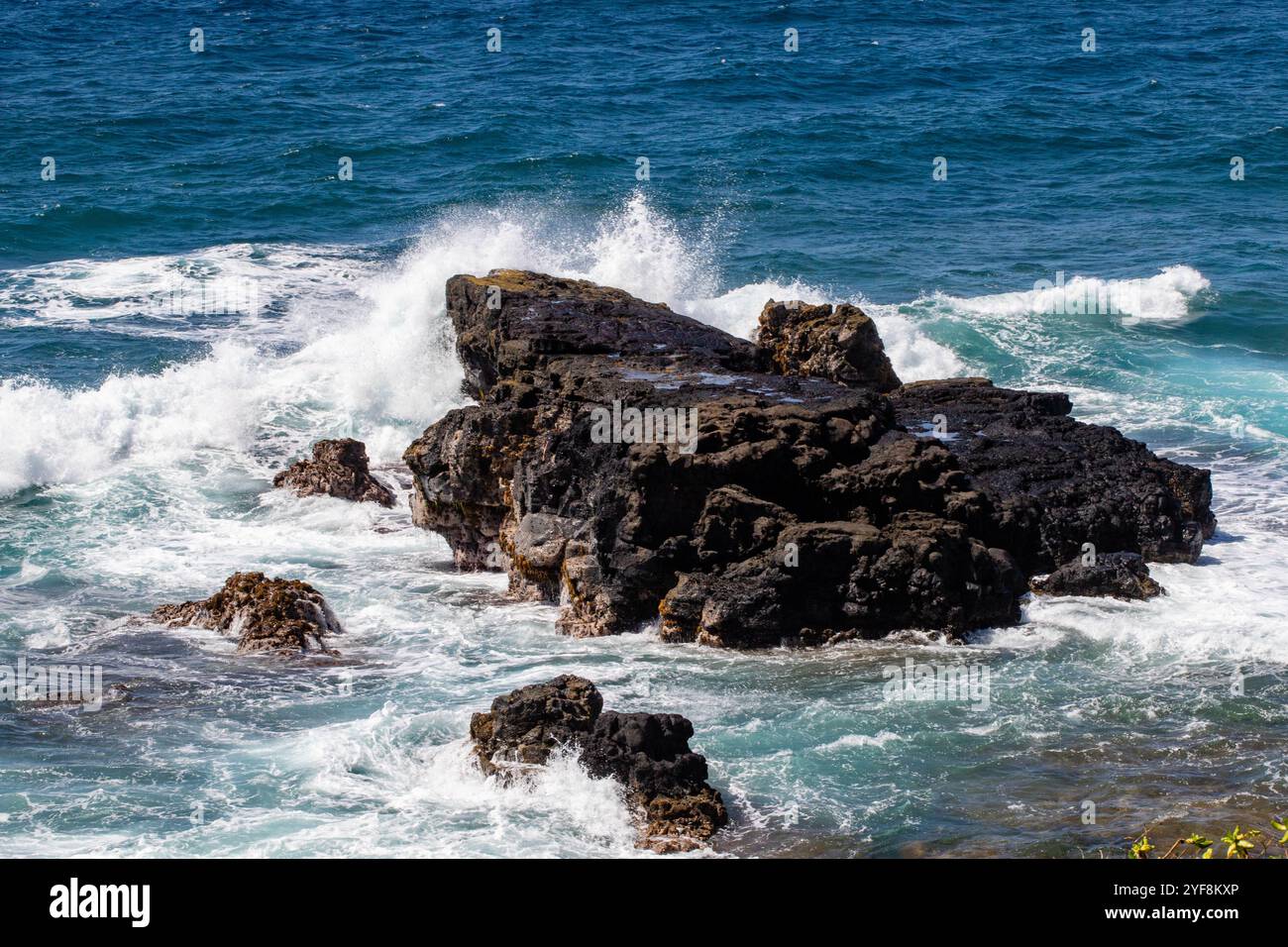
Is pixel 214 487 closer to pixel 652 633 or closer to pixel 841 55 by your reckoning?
pixel 652 633

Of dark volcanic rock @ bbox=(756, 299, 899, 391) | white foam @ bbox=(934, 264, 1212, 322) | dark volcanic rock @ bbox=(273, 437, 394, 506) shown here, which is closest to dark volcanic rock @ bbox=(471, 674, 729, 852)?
dark volcanic rock @ bbox=(273, 437, 394, 506)

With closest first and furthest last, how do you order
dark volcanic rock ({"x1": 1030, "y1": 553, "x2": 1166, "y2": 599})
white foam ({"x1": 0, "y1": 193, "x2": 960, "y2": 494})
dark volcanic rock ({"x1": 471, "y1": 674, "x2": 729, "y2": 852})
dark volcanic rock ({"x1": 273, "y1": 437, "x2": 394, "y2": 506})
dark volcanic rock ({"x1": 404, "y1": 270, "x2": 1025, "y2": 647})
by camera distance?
dark volcanic rock ({"x1": 471, "y1": 674, "x2": 729, "y2": 852})
dark volcanic rock ({"x1": 404, "y1": 270, "x2": 1025, "y2": 647})
dark volcanic rock ({"x1": 1030, "y1": 553, "x2": 1166, "y2": 599})
dark volcanic rock ({"x1": 273, "y1": 437, "x2": 394, "y2": 506})
white foam ({"x1": 0, "y1": 193, "x2": 960, "y2": 494})

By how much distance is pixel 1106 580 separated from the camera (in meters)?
15.7

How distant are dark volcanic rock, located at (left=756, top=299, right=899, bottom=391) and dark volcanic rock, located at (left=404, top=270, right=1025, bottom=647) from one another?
2.26 m

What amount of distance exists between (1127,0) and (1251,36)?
5999 mm

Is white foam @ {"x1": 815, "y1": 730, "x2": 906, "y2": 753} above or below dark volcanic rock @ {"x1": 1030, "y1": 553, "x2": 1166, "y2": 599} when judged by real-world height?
below

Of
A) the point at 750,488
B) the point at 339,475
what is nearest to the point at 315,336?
the point at 339,475

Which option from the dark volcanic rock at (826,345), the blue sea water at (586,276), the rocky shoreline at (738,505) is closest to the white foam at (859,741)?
the blue sea water at (586,276)

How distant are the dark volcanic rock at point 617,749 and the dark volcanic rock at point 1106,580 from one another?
5671mm

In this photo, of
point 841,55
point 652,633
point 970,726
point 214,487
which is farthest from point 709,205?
point 970,726

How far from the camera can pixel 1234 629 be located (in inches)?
586

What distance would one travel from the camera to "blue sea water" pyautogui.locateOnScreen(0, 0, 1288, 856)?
39.2 ft

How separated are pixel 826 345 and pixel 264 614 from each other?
8404 mm

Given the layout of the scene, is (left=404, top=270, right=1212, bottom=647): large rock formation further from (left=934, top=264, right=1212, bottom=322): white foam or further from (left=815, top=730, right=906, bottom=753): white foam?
(left=934, top=264, right=1212, bottom=322): white foam
